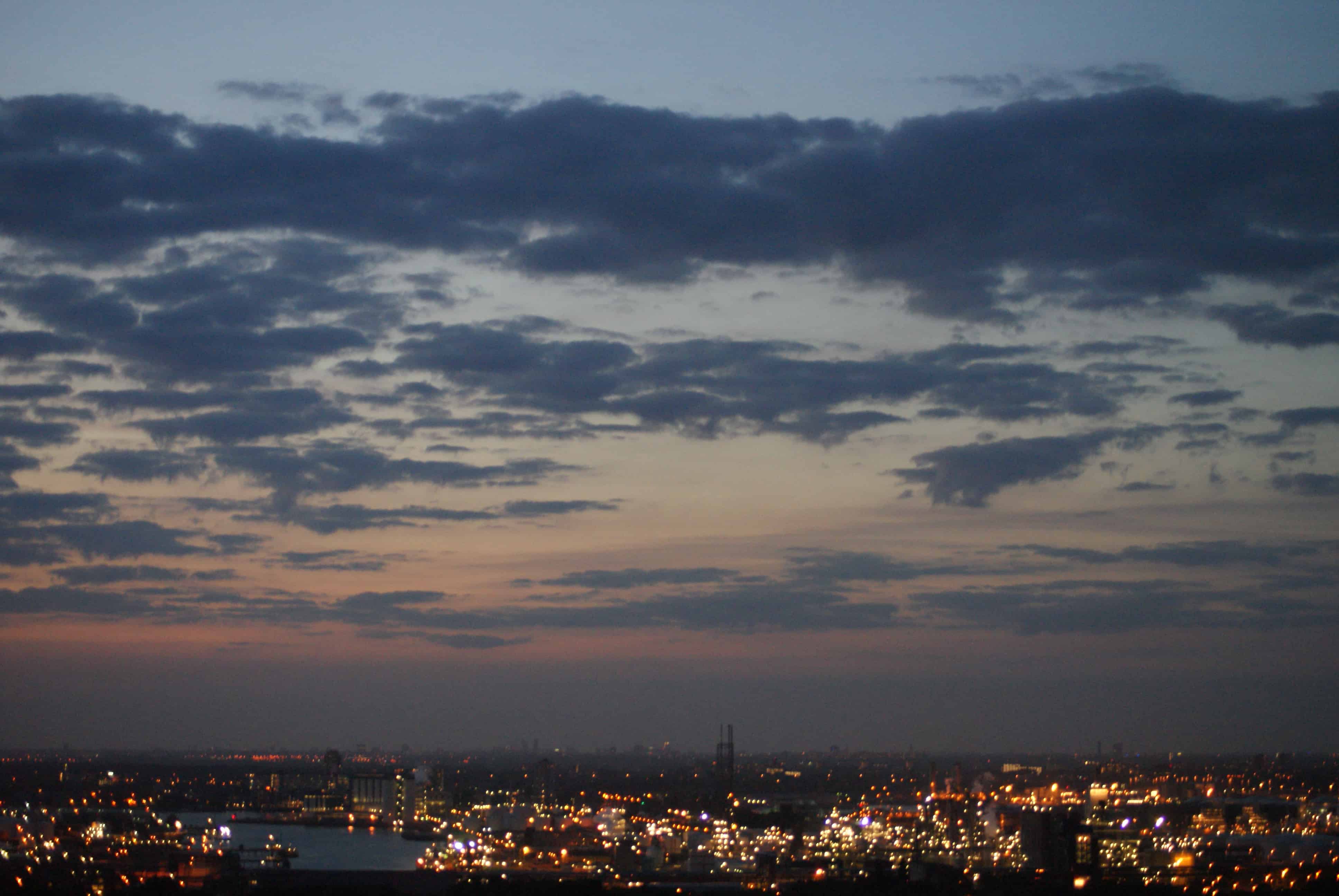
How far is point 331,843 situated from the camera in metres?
55.2

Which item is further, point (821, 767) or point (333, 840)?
point (821, 767)

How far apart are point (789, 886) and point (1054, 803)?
2539 centimetres

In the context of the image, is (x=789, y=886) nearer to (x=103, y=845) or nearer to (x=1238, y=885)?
(x=1238, y=885)

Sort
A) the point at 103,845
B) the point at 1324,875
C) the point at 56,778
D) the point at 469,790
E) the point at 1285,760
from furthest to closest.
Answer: the point at 1285,760 < the point at 56,778 < the point at 469,790 < the point at 103,845 < the point at 1324,875

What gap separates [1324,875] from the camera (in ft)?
91.4

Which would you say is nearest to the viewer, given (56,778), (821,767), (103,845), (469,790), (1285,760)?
(103,845)

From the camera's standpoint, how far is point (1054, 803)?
48.1 m

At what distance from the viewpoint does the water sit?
136ft

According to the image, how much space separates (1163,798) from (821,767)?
237ft

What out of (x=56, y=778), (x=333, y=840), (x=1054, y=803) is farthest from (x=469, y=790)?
(x=1054, y=803)

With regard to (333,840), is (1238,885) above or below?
above

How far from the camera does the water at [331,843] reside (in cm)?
4131

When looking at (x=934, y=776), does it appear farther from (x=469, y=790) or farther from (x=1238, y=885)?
(x=1238, y=885)

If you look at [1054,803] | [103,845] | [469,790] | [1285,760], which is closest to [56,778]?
[469,790]
